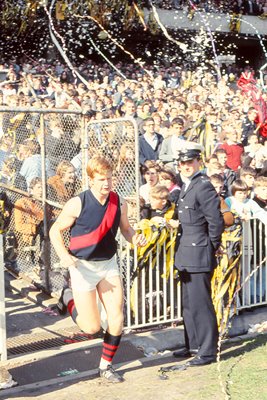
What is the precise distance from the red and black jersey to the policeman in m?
0.87

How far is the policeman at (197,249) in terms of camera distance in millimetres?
6312

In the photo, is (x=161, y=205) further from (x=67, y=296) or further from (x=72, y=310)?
(x=72, y=310)

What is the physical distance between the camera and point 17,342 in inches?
275

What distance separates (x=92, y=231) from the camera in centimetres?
582

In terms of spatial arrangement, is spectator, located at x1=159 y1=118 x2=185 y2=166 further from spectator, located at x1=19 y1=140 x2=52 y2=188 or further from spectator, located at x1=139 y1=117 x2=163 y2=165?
spectator, located at x1=19 y1=140 x2=52 y2=188

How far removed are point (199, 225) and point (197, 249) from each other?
8.6 inches

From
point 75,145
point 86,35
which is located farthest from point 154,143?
point 86,35

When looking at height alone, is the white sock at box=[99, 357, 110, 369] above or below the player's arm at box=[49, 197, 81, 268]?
below

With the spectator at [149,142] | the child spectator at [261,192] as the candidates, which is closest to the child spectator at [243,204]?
the child spectator at [261,192]

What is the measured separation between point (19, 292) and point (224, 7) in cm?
2516

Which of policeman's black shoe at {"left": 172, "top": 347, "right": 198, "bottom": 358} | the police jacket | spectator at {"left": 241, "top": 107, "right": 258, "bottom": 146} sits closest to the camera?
the police jacket

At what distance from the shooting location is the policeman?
6312 millimetres

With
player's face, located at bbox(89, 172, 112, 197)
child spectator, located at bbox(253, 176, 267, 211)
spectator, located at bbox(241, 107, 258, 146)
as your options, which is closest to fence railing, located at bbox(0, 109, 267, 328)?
child spectator, located at bbox(253, 176, 267, 211)

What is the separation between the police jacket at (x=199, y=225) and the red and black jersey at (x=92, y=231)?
2.79 ft
